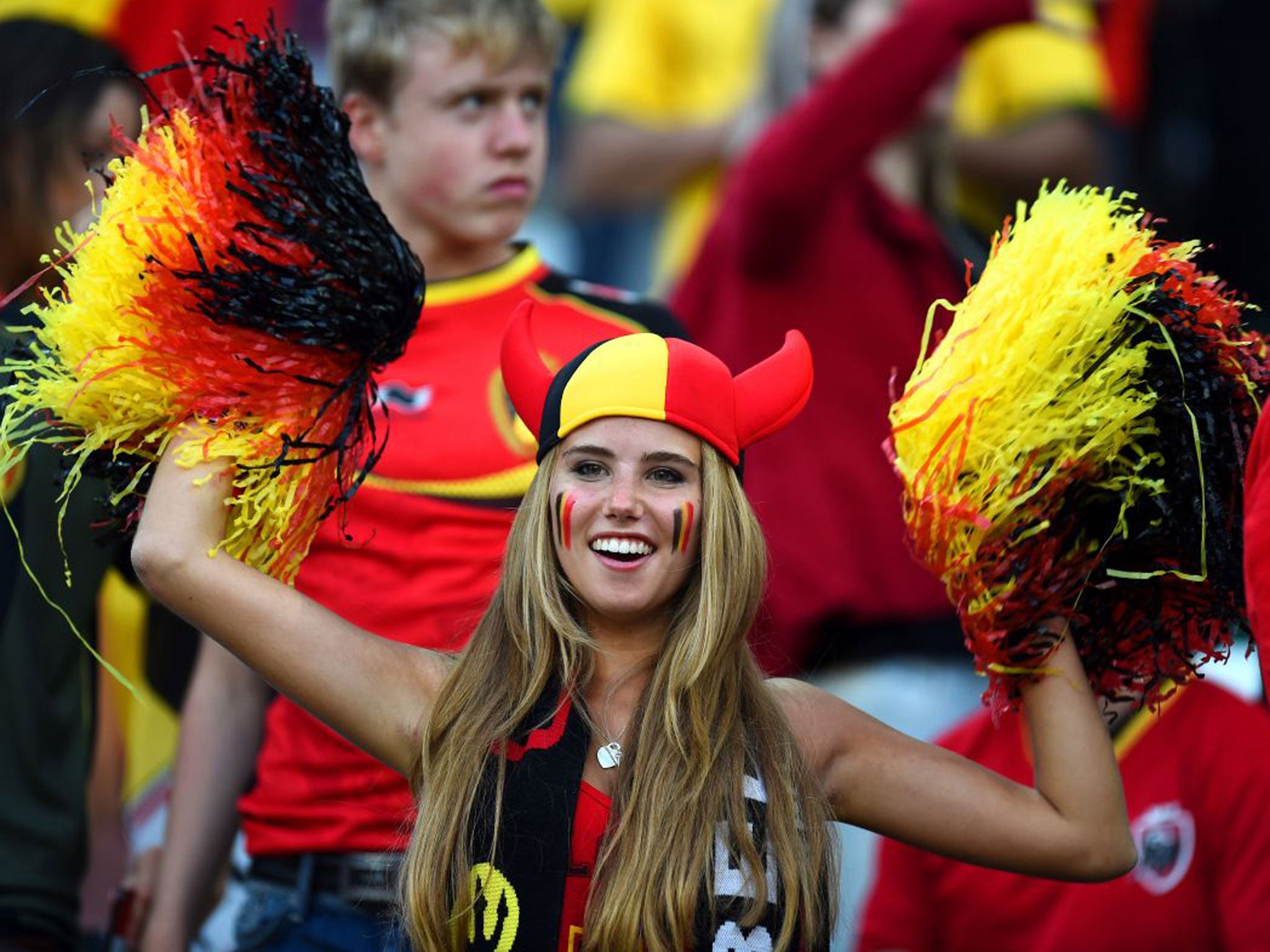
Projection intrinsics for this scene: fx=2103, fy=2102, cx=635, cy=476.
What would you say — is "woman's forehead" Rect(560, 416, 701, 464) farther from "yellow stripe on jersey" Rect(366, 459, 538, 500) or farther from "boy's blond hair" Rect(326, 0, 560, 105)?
"boy's blond hair" Rect(326, 0, 560, 105)

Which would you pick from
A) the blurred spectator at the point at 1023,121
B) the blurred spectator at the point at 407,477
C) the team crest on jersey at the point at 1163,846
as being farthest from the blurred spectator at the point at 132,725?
the blurred spectator at the point at 1023,121

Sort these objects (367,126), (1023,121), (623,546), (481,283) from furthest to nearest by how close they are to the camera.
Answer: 1. (1023,121)
2. (367,126)
3. (481,283)
4. (623,546)

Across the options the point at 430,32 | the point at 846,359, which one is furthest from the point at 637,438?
the point at 846,359

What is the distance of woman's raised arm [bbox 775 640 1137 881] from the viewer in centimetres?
270

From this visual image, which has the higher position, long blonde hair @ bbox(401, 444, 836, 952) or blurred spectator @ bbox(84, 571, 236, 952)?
blurred spectator @ bbox(84, 571, 236, 952)

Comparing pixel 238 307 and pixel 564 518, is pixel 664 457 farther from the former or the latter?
pixel 238 307

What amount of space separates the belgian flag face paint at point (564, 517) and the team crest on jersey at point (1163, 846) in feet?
4.13

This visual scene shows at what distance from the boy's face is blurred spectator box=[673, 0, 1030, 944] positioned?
0.81m

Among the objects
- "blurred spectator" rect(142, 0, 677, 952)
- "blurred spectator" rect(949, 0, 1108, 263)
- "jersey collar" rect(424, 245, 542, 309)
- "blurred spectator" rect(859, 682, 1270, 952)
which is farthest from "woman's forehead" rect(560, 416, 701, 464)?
"blurred spectator" rect(949, 0, 1108, 263)

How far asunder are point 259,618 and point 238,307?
38 cm

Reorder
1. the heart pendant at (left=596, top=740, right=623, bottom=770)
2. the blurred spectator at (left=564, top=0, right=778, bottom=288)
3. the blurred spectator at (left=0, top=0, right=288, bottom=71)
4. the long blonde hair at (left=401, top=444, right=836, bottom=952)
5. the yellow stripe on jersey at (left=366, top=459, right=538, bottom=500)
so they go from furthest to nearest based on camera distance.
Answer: the blurred spectator at (left=564, top=0, right=778, bottom=288) → the blurred spectator at (left=0, top=0, right=288, bottom=71) → the yellow stripe on jersey at (left=366, top=459, right=538, bottom=500) → the heart pendant at (left=596, top=740, right=623, bottom=770) → the long blonde hair at (left=401, top=444, right=836, bottom=952)

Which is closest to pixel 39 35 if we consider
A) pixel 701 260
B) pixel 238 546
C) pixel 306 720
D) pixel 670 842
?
pixel 701 260

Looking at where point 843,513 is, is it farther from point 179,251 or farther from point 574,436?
point 179,251

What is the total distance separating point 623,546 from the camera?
268 centimetres
